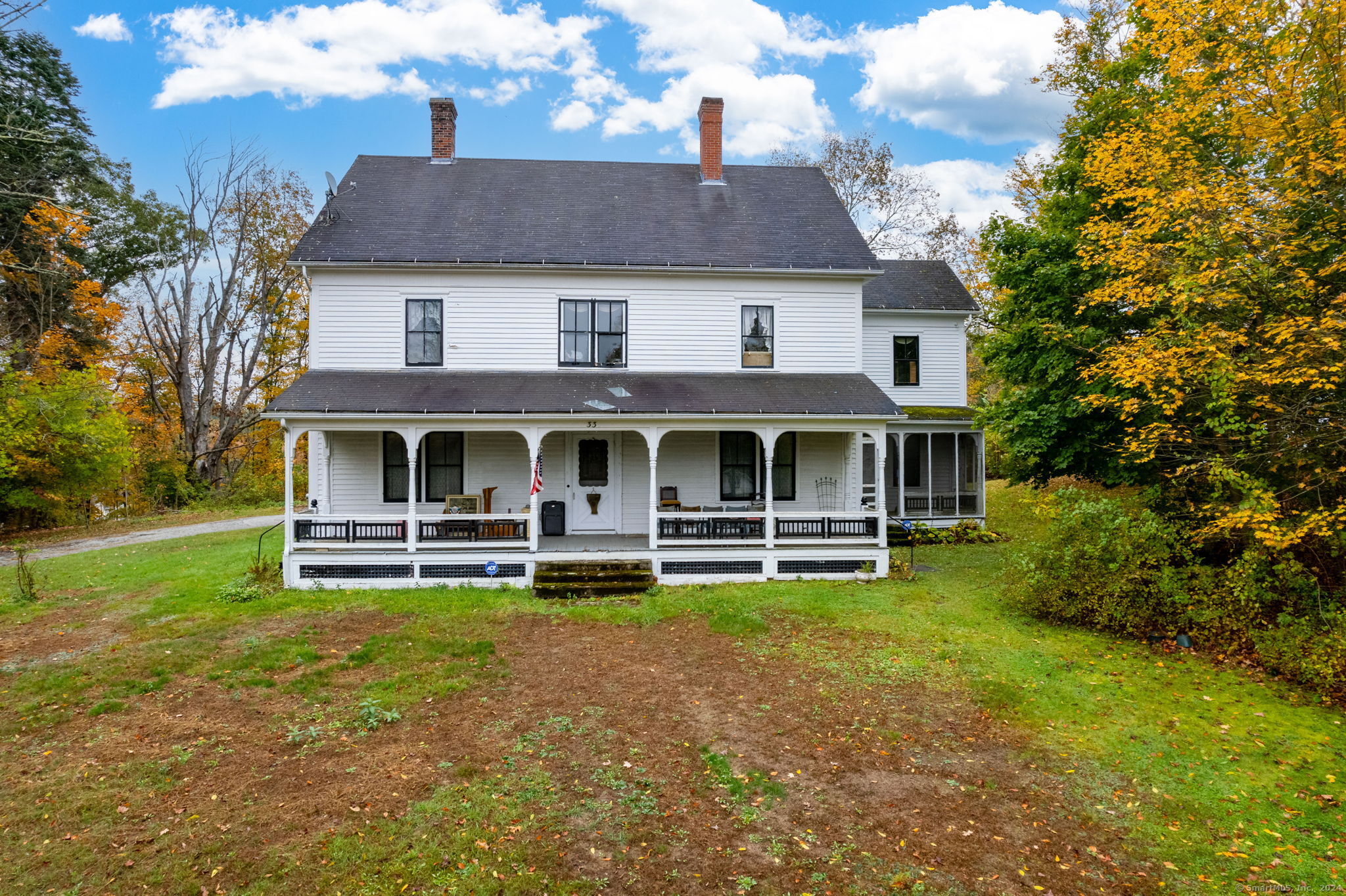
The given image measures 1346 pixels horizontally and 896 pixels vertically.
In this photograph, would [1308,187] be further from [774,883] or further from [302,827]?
[302,827]

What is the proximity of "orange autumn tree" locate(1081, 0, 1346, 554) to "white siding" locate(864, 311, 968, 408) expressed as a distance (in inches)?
341

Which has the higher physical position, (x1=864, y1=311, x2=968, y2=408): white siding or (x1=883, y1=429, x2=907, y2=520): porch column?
(x1=864, y1=311, x2=968, y2=408): white siding

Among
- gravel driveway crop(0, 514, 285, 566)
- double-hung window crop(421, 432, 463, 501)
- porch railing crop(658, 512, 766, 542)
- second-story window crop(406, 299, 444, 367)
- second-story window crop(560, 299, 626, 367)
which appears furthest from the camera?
gravel driveway crop(0, 514, 285, 566)

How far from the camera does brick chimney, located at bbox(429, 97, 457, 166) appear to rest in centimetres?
1791

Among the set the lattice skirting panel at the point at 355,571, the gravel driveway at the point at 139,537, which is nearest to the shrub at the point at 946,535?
the lattice skirting panel at the point at 355,571

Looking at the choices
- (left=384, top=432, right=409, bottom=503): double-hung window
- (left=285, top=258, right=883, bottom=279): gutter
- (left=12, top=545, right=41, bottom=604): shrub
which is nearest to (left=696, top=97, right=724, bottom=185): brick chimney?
(left=285, top=258, right=883, bottom=279): gutter

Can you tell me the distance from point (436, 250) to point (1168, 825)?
1546 centimetres

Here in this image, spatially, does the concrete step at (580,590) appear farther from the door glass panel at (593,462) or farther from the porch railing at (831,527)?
the porch railing at (831,527)

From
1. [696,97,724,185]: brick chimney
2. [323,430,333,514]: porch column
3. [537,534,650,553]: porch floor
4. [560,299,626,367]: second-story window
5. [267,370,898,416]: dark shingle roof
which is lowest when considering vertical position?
[537,534,650,553]: porch floor

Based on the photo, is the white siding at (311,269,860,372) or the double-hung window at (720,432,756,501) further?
the double-hung window at (720,432,756,501)

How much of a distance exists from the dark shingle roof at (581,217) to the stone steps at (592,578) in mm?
6879

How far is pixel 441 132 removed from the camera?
59.2ft

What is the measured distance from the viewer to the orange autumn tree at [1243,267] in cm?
796

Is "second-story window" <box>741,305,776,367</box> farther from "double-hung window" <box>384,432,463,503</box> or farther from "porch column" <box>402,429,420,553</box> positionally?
"porch column" <box>402,429,420,553</box>
